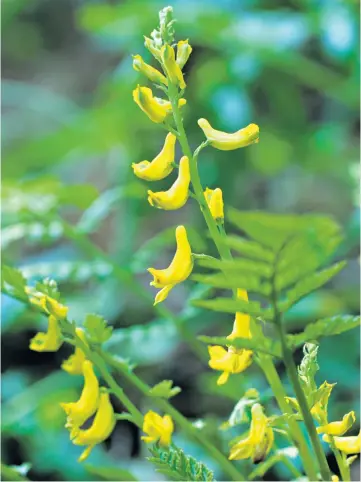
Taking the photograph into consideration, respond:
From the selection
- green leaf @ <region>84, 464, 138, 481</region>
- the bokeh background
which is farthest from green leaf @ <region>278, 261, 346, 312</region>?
the bokeh background

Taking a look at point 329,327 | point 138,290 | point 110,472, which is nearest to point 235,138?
point 329,327

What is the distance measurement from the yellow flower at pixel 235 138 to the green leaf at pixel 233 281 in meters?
0.12

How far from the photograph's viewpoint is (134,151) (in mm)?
1949

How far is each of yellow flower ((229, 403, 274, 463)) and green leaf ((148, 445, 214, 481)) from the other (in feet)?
0.09

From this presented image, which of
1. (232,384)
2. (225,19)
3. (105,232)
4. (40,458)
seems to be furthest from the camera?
(105,232)

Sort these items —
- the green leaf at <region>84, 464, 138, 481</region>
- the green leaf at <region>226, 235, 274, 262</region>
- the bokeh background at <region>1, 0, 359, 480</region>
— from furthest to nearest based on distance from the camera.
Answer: the bokeh background at <region>1, 0, 359, 480</region>
the green leaf at <region>84, 464, 138, 481</region>
the green leaf at <region>226, 235, 274, 262</region>

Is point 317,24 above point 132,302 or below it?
above

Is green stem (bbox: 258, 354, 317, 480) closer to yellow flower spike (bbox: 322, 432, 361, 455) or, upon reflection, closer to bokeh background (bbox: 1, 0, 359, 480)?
yellow flower spike (bbox: 322, 432, 361, 455)

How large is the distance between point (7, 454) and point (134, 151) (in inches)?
34.5

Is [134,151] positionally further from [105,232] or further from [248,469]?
[248,469]

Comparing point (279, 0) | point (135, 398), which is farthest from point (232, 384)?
point (279, 0)

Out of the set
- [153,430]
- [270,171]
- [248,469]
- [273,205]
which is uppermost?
[153,430]

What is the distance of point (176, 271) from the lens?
459 millimetres

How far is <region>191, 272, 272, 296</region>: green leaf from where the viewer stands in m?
0.37
